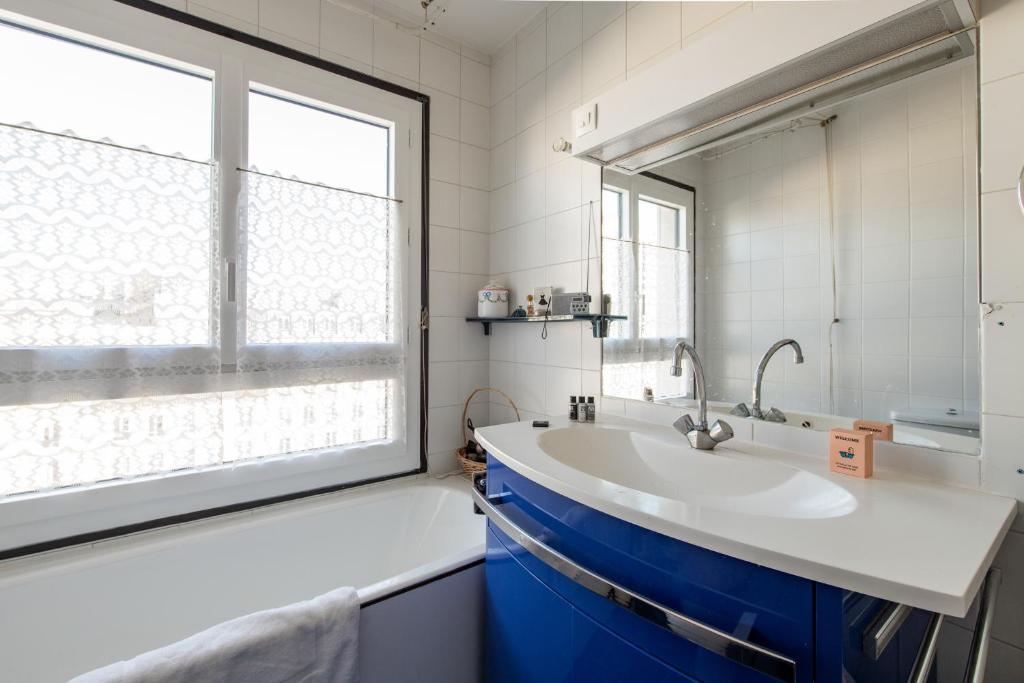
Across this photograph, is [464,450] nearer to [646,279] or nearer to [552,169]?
[646,279]

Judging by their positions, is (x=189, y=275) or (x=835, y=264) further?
(x=189, y=275)

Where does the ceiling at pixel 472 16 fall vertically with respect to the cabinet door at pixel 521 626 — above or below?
above

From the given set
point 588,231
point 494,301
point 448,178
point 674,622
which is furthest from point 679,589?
point 448,178

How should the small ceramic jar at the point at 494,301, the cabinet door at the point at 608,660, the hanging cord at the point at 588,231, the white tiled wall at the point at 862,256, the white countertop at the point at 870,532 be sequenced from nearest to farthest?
the white countertop at the point at 870,532 < the cabinet door at the point at 608,660 < the white tiled wall at the point at 862,256 < the hanging cord at the point at 588,231 < the small ceramic jar at the point at 494,301

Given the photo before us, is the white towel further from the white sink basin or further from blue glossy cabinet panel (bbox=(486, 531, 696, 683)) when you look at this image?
the white sink basin

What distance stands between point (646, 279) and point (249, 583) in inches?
66.9

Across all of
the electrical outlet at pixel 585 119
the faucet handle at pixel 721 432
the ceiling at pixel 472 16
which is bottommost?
the faucet handle at pixel 721 432

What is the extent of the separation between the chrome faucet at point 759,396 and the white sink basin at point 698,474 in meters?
0.13

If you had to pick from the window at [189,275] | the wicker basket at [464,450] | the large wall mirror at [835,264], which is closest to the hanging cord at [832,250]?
the large wall mirror at [835,264]

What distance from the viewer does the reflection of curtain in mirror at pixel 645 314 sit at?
135 cm

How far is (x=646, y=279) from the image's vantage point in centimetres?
146

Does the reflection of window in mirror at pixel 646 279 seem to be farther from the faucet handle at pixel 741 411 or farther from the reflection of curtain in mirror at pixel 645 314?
the faucet handle at pixel 741 411

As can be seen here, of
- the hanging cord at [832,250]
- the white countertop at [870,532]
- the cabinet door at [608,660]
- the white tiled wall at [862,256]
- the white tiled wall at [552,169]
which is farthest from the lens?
the white tiled wall at [552,169]

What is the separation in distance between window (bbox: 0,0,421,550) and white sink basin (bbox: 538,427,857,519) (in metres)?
0.94
